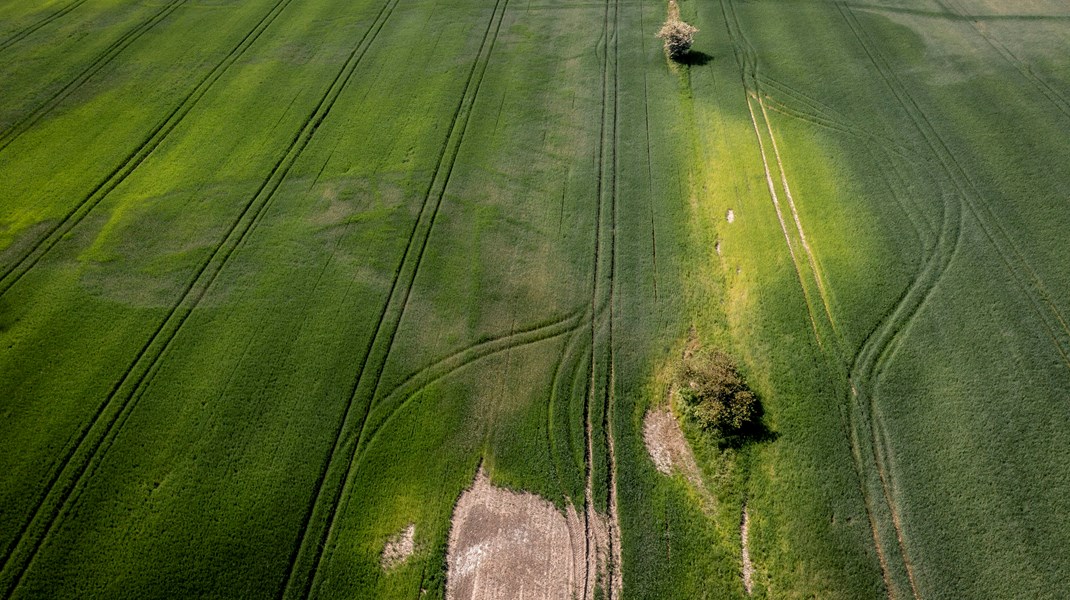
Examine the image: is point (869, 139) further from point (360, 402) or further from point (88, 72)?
point (88, 72)

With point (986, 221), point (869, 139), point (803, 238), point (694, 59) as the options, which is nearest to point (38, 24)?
point (694, 59)

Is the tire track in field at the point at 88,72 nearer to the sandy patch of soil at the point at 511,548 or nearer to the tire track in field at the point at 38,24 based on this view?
the tire track in field at the point at 38,24

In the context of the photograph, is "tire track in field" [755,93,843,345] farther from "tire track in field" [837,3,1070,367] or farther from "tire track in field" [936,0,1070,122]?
"tire track in field" [936,0,1070,122]

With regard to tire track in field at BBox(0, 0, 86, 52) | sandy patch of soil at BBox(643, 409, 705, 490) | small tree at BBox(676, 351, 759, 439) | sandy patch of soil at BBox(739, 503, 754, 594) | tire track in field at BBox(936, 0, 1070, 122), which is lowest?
sandy patch of soil at BBox(739, 503, 754, 594)

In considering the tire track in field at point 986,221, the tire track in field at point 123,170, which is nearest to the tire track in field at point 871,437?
the tire track in field at point 986,221

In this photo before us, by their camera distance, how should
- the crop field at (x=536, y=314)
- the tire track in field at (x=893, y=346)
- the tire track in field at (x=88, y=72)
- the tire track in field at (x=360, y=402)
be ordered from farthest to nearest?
1. the tire track in field at (x=88, y=72)
2. the tire track in field at (x=893, y=346)
3. the crop field at (x=536, y=314)
4. the tire track in field at (x=360, y=402)

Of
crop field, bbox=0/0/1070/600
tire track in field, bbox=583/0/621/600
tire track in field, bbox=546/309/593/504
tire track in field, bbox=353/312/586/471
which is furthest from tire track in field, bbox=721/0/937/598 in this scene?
tire track in field, bbox=353/312/586/471
